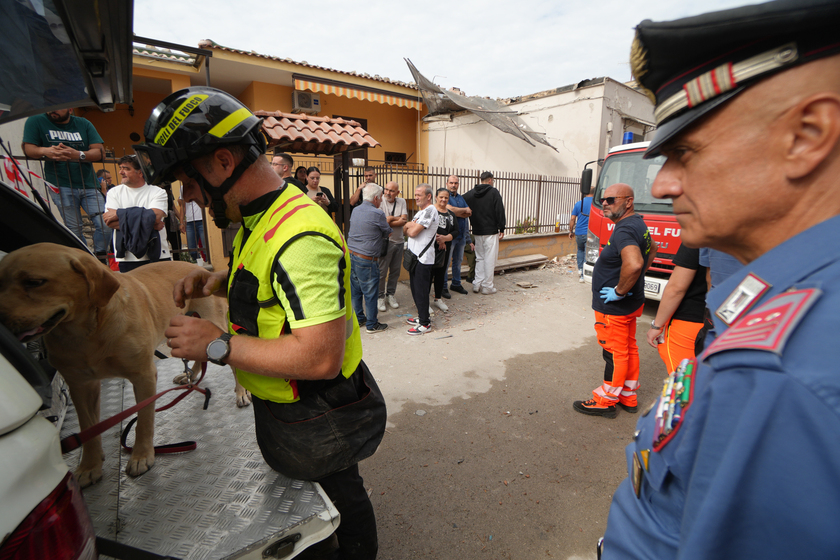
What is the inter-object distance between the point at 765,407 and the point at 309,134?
27.6 feet

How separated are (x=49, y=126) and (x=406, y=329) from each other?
209 inches

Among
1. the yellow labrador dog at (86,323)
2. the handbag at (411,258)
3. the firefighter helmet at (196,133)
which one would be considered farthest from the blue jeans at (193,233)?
the firefighter helmet at (196,133)

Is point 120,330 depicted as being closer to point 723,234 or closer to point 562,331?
point 723,234

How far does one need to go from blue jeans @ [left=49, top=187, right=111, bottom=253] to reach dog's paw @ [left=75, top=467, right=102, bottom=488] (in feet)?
13.5

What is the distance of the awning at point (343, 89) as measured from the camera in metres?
11.5

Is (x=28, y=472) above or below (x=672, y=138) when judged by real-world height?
below

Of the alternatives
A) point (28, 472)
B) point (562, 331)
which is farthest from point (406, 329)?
point (28, 472)

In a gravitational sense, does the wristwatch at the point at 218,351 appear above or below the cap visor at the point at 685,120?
below

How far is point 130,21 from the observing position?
1.36 meters

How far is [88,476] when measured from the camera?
5.98 ft

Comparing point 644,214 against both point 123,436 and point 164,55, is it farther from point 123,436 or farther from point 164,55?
point 164,55

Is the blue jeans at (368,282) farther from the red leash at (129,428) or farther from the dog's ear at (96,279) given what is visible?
the dog's ear at (96,279)

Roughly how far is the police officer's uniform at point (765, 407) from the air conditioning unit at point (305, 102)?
13.5 metres

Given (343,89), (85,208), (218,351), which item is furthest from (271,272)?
(343,89)
